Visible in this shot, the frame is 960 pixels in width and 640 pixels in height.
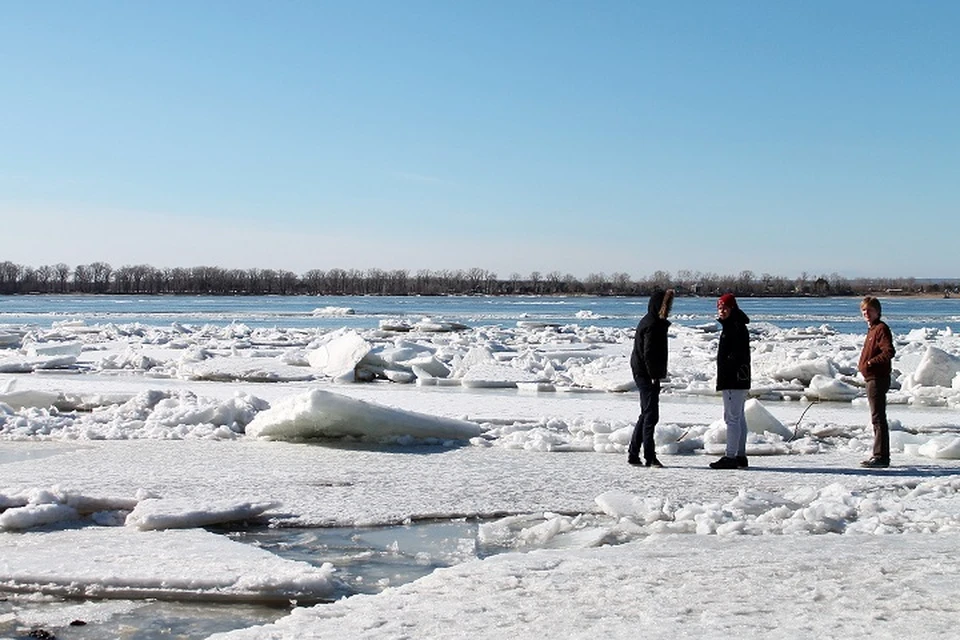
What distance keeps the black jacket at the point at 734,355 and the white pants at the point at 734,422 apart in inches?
4.3

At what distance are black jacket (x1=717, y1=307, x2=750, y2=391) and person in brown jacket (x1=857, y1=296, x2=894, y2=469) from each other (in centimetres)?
101

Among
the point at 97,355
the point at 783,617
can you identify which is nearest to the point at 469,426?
the point at 783,617

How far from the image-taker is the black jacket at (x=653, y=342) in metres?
7.82

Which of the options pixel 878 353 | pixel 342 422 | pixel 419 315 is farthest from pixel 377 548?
pixel 419 315

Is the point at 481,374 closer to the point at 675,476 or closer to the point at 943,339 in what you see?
the point at 675,476

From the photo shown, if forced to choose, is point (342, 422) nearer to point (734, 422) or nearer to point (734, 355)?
point (734, 422)

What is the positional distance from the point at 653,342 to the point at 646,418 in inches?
27.8

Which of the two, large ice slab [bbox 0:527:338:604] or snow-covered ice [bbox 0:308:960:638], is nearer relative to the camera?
snow-covered ice [bbox 0:308:960:638]

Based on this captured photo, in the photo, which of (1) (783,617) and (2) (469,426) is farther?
(2) (469,426)

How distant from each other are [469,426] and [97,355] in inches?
627

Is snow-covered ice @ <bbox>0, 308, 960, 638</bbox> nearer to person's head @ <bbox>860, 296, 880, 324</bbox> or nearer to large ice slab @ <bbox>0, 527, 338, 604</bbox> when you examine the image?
large ice slab @ <bbox>0, 527, 338, 604</bbox>

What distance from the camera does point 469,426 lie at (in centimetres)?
995

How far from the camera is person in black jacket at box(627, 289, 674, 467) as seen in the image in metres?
7.83

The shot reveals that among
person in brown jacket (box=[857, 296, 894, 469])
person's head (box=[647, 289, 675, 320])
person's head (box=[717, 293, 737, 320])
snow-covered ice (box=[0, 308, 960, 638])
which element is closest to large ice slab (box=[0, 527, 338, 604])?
snow-covered ice (box=[0, 308, 960, 638])
